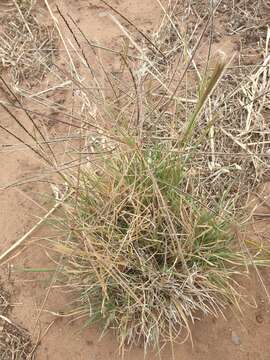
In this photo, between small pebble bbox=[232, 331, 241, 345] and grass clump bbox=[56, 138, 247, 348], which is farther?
small pebble bbox=[232, 331, 241, 345]

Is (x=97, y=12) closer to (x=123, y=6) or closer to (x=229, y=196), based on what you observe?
(x=123, y=6)

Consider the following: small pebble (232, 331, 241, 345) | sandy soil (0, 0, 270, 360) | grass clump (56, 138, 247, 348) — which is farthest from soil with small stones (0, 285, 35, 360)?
small pebble (232, 331, 241, 345)

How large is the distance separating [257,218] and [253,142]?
0.31m

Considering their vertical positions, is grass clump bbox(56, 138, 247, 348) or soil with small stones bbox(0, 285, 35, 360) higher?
grass clump bbox(56, 138, 247, 348)

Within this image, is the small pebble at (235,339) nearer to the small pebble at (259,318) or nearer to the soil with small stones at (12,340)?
the small pebble at (259,318)

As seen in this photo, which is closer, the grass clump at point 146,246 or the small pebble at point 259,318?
the grass clump at point 146,246

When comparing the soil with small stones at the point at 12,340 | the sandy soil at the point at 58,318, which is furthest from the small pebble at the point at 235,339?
the soil with small stones at the point at 12,340

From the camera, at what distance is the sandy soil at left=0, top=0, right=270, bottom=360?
145cm

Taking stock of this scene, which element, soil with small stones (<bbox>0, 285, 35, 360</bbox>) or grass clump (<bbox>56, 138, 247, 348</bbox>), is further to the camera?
soil with small stones (<bbox>0, 285, 35, 360</bbox>)

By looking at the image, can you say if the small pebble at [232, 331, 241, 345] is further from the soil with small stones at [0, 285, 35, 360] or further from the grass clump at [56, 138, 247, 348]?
the soil with small stones at [0, 285, 35, 360]

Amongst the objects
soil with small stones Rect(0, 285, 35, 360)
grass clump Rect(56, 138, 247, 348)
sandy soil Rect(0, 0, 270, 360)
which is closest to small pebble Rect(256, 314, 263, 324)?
sandy soil Rect(0, 0, 270, 360)

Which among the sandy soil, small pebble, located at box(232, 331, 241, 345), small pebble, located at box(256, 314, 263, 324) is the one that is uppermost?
the sandy soil

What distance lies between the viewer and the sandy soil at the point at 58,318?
1448 mm

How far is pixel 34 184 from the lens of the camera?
70.5 inches
